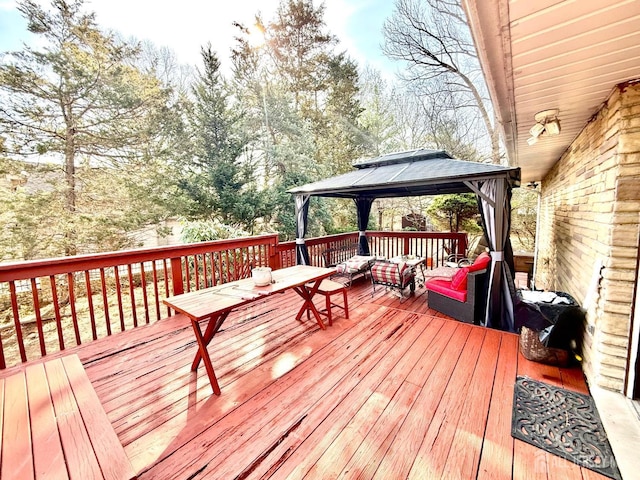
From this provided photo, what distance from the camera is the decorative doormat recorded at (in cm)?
158

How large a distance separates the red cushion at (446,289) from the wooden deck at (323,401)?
0.38m

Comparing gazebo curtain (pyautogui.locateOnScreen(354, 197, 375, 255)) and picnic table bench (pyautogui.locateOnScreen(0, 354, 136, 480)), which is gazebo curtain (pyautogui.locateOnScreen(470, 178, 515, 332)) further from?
picnic table bench (pyautogui.locateOnScreen(0, 354, 136, 480))

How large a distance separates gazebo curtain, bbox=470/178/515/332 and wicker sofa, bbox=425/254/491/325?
12 cm

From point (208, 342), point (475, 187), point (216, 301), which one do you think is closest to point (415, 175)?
point (475, 187)

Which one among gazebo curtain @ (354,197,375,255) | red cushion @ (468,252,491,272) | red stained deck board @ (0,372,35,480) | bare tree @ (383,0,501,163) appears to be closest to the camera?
red stained deck board @ (0,372,35,480)

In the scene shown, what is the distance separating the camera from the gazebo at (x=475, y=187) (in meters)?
3.42

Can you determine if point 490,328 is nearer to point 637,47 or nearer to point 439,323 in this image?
point 439,323

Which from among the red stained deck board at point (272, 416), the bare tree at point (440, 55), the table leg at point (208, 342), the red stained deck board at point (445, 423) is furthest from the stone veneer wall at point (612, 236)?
the bare tree at point (440, 55)

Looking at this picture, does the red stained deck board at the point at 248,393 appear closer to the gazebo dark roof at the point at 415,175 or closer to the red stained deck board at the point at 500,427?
the red stained deck board at the point at 500,427

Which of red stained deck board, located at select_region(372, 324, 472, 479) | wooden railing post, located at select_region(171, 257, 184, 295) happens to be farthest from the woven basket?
wooden railing post, located at select_region(171, 257, 184, 295)

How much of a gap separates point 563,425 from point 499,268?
1.99 meters

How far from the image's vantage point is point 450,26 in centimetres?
869

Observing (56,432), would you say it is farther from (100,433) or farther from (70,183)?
(70,183)

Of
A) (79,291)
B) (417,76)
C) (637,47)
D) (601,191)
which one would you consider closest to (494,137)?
(417,76)
